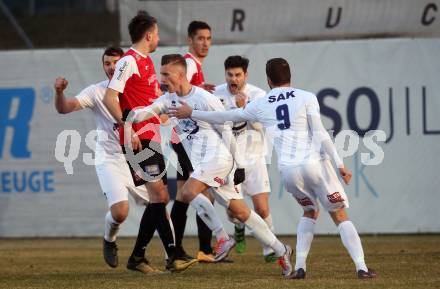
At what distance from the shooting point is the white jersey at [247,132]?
12.1 m

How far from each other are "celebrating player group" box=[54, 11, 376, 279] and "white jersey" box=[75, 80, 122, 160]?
0.01 m

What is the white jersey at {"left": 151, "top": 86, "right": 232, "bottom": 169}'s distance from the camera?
9.80m

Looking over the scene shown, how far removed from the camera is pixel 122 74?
970cm

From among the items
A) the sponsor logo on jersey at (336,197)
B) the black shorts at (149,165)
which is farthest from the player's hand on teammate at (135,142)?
the sponsor logo on jersey at (336,197)

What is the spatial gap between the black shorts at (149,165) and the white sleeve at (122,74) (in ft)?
1.88

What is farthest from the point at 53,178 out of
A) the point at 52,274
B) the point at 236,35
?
the point at 52,274

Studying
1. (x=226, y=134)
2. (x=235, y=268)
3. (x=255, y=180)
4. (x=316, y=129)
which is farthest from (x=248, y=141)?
(x=316, y=129)

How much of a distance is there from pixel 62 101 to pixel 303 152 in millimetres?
2542

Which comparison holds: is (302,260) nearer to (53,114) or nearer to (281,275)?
(281,275)

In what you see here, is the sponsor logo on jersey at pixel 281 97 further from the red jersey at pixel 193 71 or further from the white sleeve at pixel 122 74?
the red jersey at pixel 193 71

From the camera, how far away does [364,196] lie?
15.3 metres

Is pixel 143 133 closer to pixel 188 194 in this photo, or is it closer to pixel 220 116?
pixel 188 194

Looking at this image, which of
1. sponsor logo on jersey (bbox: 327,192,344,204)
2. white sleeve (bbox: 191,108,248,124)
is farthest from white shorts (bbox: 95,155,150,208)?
sponsor logo on jersey (bbox: 327,192,344,204)

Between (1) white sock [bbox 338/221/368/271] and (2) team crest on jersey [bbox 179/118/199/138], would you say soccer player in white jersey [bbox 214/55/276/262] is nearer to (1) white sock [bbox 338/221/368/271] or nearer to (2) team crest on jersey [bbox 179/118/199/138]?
(2) team crest on jersey [bbox 179/118/199/138]
